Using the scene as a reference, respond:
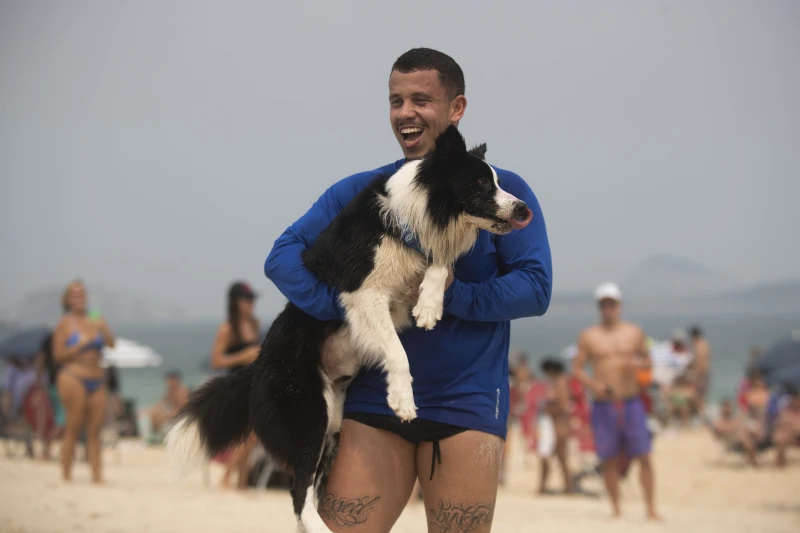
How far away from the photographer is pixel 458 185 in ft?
10.2

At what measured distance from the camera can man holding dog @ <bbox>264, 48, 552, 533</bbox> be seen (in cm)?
290

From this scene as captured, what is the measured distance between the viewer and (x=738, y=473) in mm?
13547

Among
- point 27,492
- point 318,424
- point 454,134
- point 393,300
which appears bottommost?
point 27,492

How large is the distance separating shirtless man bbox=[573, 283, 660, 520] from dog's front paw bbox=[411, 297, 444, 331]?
6.22 metres

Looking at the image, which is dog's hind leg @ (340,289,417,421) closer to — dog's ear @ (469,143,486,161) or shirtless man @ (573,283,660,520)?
dog's ear @ (469,143,486,161)

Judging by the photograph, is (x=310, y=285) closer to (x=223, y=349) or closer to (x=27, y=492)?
(x=223, y=349)

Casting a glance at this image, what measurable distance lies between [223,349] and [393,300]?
6.15 m

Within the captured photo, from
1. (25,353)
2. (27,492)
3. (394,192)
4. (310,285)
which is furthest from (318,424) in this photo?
(25,353)

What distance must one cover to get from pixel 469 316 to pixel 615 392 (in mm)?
6251

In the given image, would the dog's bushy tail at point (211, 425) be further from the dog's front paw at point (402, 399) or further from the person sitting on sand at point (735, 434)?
the person sitting on sand at point (735, 434)

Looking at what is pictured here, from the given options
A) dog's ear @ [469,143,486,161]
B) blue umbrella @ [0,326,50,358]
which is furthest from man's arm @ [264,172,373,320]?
blue umbrella @ [0,326,50,358]

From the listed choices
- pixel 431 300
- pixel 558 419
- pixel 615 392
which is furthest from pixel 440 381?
pixel 558 419

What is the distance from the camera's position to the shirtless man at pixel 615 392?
28.5 feet

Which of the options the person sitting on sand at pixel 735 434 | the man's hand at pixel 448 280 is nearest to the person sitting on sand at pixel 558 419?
the person sitting on sand at pixel 735 434
